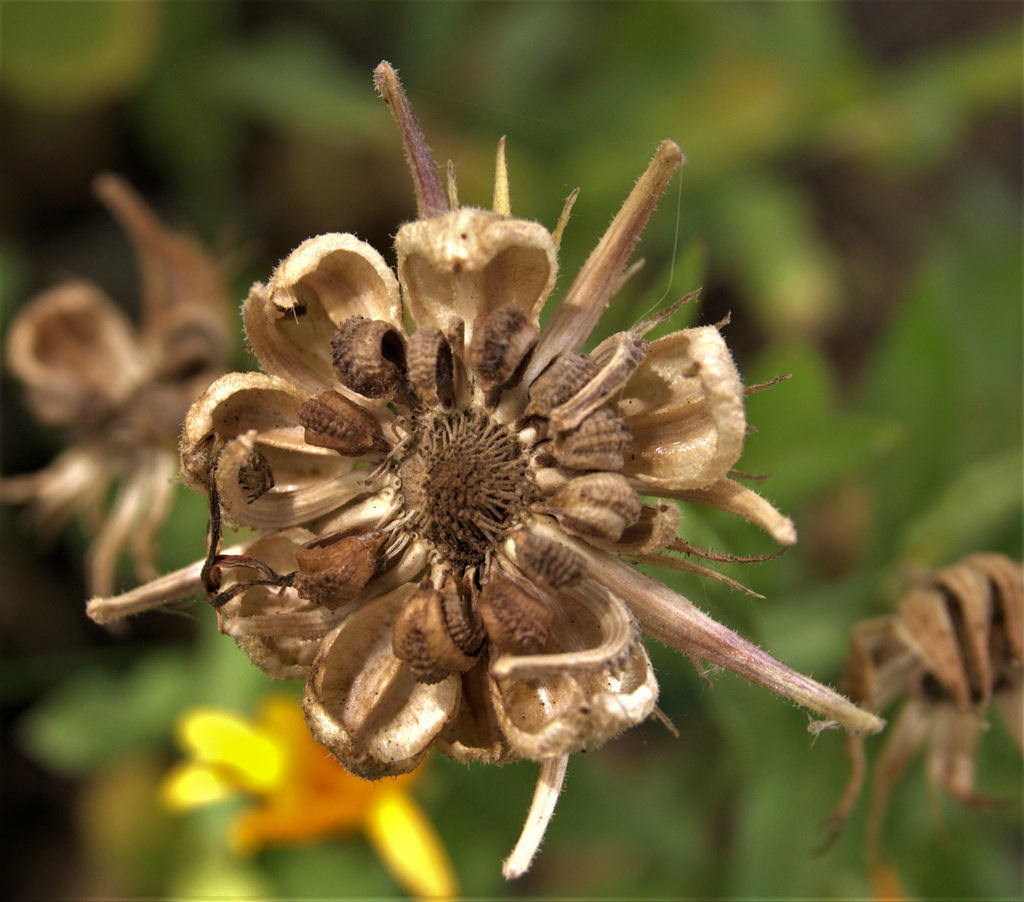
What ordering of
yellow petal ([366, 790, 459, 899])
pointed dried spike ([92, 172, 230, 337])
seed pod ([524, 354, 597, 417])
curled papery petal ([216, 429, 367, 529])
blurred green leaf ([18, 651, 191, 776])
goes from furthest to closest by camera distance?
blurred green leaf ([18, 651, 191, 776])
pointed dried spike ([92, 172, 230, 337])
yellow petal ([366, 790, 459, 899])
curled papery petal ([216, 429, 367, 529])
seed pod ([524, 354, 597, 417])

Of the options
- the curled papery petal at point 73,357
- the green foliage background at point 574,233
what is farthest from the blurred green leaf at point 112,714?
the curled papery petal at point 73,357

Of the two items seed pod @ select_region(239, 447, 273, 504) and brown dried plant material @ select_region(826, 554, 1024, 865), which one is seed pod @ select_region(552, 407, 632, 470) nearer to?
seed pod @ select_region(239, 447, 273, 504)

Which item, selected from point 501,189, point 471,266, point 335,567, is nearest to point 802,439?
point 501,189

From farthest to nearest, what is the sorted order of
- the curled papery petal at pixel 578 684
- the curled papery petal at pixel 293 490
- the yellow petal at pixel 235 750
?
the yellow petal at pixel 235 750 → the curled papery petal at pixel 293 490 → the curled papery petal at pixel 578 684

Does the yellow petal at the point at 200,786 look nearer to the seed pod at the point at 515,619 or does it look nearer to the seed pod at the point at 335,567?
the seed pod at the point at 335,567

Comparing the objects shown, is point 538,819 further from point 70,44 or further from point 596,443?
point 70,44

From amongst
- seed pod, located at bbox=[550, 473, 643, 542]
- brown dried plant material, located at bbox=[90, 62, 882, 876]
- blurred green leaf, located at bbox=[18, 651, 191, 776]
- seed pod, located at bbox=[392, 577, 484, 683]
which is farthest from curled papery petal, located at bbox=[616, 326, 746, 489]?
blurred green leaf, located at bbox=[18, 651, 191, 776]

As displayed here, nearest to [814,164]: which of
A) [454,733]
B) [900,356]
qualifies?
[900,356]
